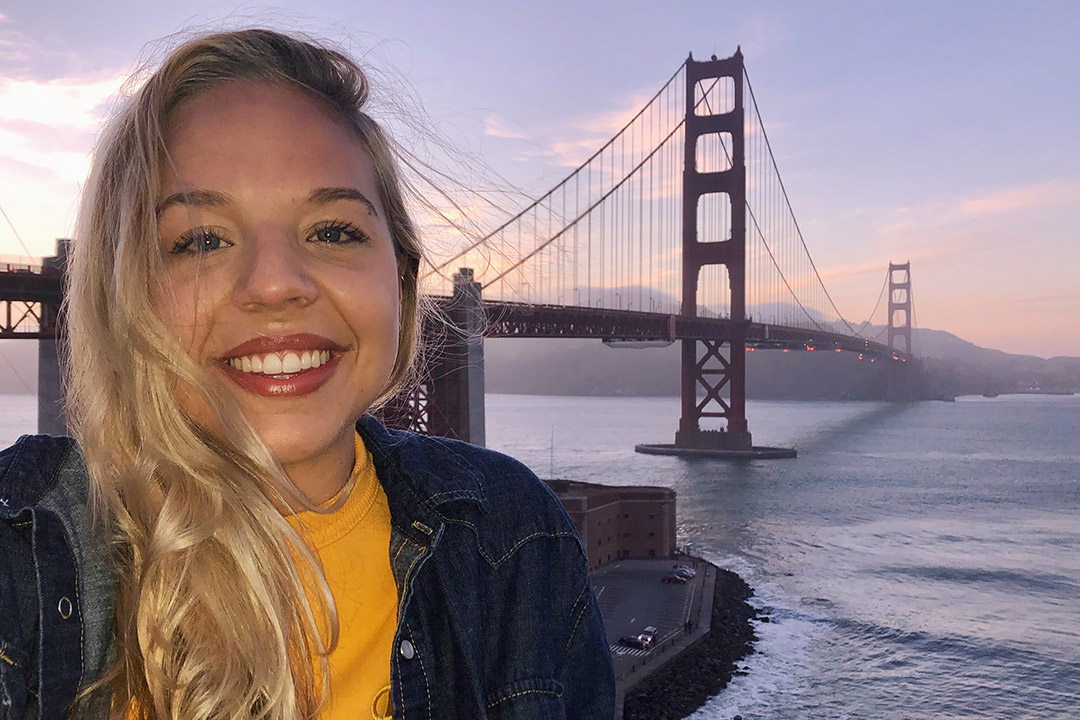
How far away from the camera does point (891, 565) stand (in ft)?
93.5

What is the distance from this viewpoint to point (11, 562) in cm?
95

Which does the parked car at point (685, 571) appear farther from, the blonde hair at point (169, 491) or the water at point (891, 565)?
the blonde hair at point (169, 491)

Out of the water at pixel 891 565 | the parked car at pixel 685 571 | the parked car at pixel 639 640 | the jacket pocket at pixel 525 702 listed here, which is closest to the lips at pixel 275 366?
the jacket pocket at pixel 525 702

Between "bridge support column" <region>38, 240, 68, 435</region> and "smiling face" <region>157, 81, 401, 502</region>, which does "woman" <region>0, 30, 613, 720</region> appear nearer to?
"smiling face" <region>157, 81, 401, 502</region>

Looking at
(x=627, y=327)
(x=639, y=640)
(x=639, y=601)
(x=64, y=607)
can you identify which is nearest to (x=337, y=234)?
(x=64, y=607)

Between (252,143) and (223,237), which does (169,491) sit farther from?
(252,143)

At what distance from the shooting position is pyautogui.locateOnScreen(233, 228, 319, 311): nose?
3.74 feet

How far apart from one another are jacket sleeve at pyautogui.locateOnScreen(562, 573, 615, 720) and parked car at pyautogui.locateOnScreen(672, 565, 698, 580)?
21404mm

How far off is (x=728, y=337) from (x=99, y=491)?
143 feet

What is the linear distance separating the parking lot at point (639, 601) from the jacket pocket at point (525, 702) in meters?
15.4

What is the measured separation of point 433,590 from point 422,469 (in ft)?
0.70

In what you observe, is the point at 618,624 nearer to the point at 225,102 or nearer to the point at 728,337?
the point at 225,102

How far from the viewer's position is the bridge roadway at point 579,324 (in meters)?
12.7

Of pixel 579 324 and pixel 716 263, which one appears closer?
pixel 579 324
